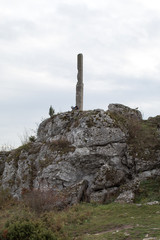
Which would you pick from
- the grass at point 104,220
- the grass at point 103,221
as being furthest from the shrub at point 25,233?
the grass at point 103,221

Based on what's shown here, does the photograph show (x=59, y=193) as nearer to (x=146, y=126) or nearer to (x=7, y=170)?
(x=7, y=170)

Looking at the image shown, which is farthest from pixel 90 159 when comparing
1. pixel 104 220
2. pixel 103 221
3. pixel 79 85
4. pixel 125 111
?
pixel 79 85

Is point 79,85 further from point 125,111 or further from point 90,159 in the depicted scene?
point 90,159

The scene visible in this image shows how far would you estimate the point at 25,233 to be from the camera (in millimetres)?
8875

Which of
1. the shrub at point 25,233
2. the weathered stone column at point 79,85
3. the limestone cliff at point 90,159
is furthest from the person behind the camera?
the weathered stone column at point 79,85

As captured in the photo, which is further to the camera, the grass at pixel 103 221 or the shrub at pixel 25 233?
the grass at pixel 103 221

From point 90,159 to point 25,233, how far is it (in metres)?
11.1

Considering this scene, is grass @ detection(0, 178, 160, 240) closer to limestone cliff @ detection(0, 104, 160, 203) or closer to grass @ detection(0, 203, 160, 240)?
grass @ detection(0, 203, 160, 240)

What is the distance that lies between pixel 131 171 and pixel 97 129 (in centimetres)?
399

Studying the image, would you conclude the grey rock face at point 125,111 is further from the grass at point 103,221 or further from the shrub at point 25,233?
the shrub at point 25,233

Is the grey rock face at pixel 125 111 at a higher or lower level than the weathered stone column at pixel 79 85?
lower

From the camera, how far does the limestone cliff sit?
18.5 meters

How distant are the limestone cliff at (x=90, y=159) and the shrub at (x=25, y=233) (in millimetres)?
8587

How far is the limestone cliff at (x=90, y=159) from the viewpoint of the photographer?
18.5 m
